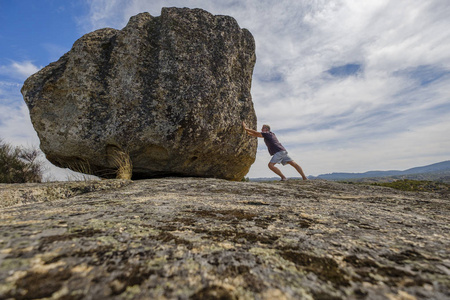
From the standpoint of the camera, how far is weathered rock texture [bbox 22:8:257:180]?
601 centimetres

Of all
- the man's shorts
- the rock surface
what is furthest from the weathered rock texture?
the rock surface

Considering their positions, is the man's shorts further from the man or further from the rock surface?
the rock surface

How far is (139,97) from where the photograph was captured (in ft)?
19.9

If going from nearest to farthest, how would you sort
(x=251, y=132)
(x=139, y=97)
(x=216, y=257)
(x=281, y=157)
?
(x=216, y=257) < (x=139, y=97) < (x=251, y=132) < (x=281, y=157)

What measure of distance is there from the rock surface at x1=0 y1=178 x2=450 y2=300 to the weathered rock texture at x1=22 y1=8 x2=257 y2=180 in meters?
4.08

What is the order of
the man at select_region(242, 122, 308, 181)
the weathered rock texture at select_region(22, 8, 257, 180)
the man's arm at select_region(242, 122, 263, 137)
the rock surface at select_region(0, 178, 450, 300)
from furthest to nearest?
the man at select_region(242, 122, 308, 181) < the man's arm at select_region(242, 122, 263, 137) < the weathered rock texture at select_region(22, 8, 257, 180) < the rock surface at select_region(0, 178, 450, 300)

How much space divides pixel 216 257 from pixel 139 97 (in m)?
5.61

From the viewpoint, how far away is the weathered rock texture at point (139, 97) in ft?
19.7

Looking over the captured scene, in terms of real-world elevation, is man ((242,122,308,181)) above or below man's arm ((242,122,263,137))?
below

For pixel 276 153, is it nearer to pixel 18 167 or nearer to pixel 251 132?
pixel 251 132

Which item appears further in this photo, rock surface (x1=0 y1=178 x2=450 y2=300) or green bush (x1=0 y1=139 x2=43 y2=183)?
green bush (x1=0 y1=139 x2=43 y2=183)

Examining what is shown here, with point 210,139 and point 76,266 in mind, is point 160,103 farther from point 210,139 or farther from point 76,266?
point 76,266

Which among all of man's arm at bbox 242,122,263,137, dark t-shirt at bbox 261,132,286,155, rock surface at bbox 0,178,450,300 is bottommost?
rock surface at bbox 0,178,450,300

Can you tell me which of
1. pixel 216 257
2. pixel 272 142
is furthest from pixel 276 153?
pixel 216 257
